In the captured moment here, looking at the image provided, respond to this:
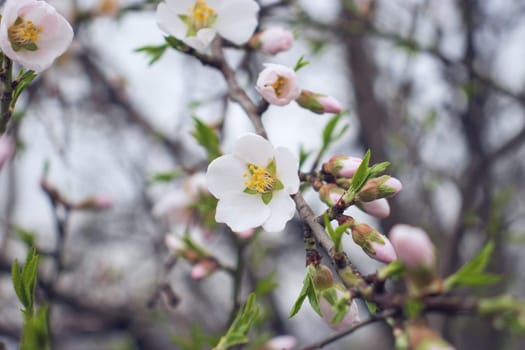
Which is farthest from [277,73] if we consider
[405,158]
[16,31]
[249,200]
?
[405,158]

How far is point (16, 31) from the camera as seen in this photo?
1.29 m

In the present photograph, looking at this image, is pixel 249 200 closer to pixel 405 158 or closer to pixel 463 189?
pixel 463 189

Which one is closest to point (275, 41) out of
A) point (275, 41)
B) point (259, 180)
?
point (275, 41)

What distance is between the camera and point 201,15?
149 cm

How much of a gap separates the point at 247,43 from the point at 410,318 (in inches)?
40.8

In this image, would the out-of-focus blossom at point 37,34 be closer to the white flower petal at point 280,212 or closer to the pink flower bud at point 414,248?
the white flower petal at point 280,212

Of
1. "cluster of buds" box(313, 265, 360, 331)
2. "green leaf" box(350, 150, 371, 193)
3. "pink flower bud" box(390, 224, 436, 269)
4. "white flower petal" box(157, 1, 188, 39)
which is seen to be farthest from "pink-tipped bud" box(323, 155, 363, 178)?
"white flower petal" box(157, 1, 188, 39)

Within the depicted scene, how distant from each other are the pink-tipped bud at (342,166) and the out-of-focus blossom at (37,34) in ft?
2.33

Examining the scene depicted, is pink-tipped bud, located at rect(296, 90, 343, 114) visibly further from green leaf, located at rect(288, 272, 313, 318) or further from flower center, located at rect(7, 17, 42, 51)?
flower center, located at rect(7, 17, 42, 51)

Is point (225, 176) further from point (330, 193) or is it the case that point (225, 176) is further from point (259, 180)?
point (330, 193)

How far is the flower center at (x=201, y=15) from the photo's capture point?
1.47 m

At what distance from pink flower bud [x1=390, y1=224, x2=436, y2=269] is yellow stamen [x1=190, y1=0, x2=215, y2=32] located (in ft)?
2.94

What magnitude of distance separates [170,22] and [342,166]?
61 cm

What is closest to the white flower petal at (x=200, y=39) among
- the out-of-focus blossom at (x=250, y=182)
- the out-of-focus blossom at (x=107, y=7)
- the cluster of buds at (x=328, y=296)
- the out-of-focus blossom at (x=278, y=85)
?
the out-of-focus blossom at (x=278, y=85)
